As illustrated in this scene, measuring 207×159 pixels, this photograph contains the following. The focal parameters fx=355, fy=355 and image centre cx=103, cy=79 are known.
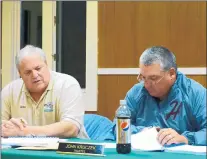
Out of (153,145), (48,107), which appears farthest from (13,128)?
(153,145)

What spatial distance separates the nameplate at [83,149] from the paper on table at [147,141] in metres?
0.21

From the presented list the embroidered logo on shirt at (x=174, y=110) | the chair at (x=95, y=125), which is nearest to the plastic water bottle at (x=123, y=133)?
the embroidered logo on shirt at (x=174, y=110)

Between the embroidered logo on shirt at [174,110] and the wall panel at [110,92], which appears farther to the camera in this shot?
the wall panel at [110,92]

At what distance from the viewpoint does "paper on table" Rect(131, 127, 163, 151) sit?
56.6 inches

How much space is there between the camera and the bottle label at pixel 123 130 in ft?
4.33

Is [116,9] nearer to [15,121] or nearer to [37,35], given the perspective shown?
[37,35]

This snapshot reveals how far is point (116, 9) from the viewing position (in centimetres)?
372

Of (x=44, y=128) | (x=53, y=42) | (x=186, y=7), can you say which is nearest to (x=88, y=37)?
(x=53, y=42)

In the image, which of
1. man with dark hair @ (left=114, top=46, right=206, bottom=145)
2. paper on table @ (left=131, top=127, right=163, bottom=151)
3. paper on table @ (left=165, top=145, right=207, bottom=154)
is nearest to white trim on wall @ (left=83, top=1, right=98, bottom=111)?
man with dark hair @ (left=114, top=46, right=206, bottom=145)

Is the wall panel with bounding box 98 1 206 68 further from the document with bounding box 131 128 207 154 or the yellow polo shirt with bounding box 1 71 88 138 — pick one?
the document with bounding box 131 128 207 154

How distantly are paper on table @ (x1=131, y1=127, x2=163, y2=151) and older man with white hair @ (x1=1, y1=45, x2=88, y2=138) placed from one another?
1.57 ft

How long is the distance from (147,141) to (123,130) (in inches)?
9.4

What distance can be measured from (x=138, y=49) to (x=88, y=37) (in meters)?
0.57

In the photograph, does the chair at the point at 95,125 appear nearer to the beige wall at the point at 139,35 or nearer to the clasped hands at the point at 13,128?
the clasped hands at the point at 13,128
